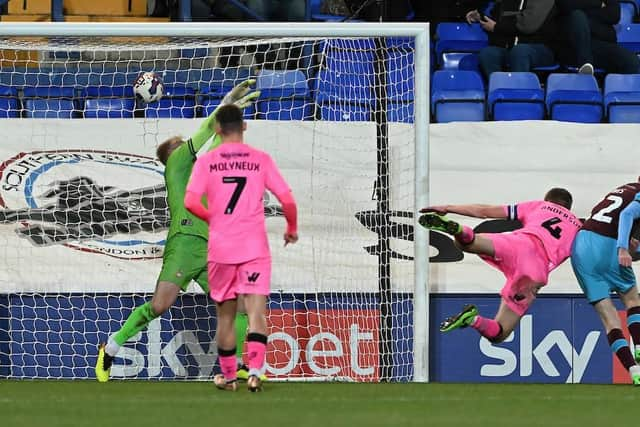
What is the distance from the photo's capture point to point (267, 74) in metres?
10.8

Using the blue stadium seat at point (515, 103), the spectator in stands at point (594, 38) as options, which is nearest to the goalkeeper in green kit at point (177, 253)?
the blue stadium seat at point (515, 103)

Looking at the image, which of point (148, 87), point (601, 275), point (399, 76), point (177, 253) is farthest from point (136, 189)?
point (601, 275)

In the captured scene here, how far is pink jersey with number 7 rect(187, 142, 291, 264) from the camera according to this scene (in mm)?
7496

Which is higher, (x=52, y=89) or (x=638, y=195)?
(x=52, y=89)

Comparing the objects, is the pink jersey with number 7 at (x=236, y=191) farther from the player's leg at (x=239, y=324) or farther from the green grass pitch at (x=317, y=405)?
the player's leg at (x=239, y=324)

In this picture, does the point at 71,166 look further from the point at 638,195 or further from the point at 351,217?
the point at 638,195

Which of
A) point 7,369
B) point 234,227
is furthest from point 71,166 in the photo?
point 234,227

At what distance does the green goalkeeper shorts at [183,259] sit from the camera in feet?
30.8

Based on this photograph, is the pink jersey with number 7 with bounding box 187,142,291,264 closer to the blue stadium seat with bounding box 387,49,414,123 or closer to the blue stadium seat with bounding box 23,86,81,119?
the blue stadium seat with bounding box 387,49,414,123

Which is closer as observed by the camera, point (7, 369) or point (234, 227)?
point (234, 227)

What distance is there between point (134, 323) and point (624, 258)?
3.35 metres

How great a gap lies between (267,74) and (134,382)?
125 inches

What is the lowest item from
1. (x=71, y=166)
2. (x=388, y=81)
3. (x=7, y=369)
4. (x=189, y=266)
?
(x=7, y=369)

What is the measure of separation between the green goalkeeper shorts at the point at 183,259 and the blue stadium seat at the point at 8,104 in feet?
6.82
